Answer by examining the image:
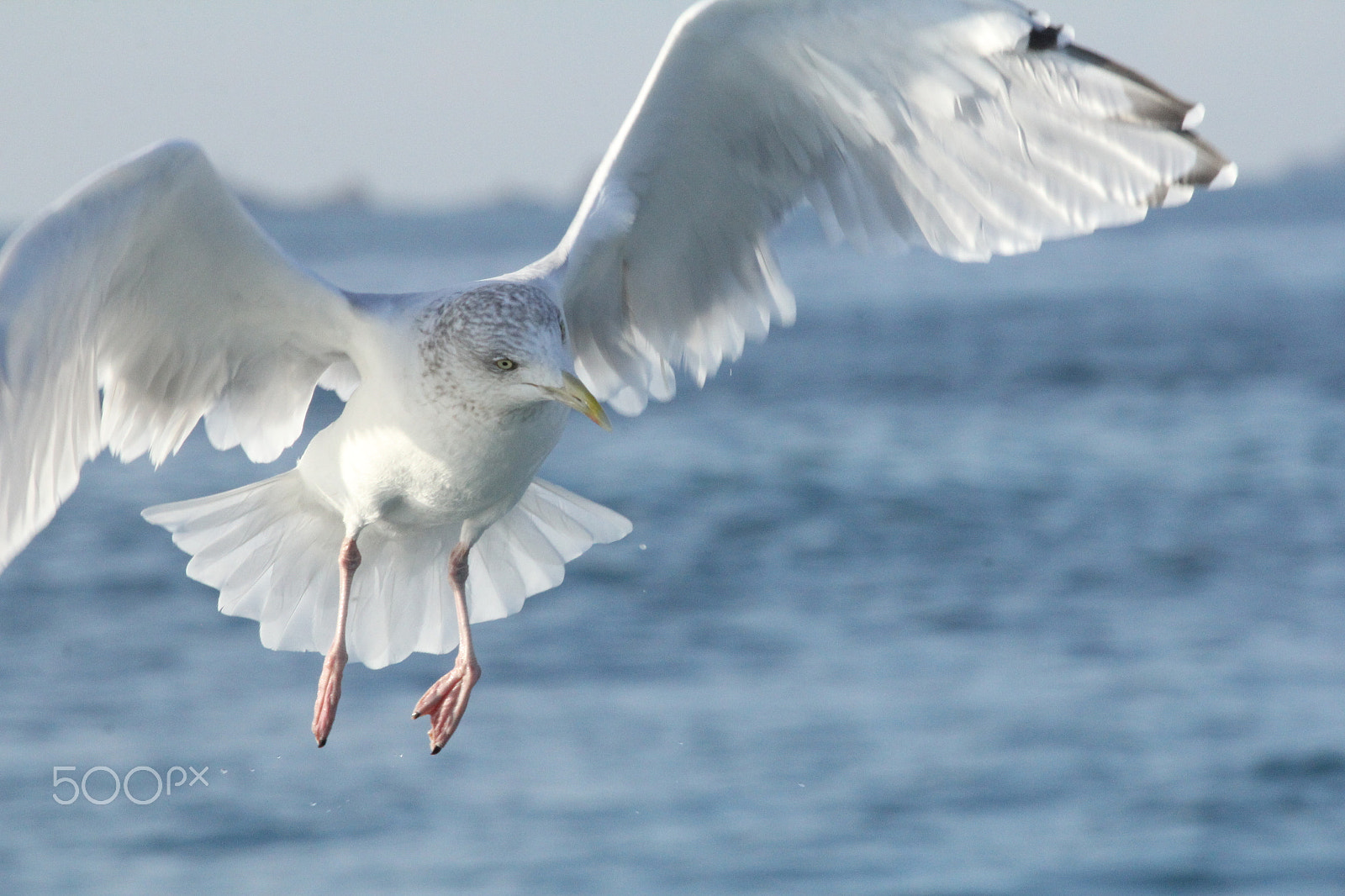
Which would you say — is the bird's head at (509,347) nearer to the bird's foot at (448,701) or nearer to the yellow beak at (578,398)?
the yellow beak at (578,398)

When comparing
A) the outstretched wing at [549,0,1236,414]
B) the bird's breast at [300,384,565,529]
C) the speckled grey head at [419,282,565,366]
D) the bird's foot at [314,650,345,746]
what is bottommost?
the bird's foot at [314,650,345,746]

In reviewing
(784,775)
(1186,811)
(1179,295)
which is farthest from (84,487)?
(1179,295)

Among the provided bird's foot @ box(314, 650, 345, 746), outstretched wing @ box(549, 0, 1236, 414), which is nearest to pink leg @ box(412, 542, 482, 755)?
bird's foot @ box(314, 650, 345, 746)

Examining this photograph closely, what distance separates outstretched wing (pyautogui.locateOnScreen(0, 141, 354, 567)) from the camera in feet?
10.2

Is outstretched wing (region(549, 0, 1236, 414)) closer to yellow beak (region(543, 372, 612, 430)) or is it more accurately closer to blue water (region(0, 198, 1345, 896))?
yellow beak (region(543, 372, 612, 430))

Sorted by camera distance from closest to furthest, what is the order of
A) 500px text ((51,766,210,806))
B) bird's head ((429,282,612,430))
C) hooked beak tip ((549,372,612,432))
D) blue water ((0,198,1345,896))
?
hooked beak tip ((549,372,612,432)) < bird's head ((429,282,612,430)) < blue water ((0,198,1345,896)) < 500px text ((51,766,210,806))

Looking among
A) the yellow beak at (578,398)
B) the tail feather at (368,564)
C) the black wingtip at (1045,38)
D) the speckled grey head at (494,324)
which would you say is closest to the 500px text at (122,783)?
the tail feather at (368,564)

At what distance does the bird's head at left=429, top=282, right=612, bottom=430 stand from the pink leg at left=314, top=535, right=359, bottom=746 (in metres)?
0.87

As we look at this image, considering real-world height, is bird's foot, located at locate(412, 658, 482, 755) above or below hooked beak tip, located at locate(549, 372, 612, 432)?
below

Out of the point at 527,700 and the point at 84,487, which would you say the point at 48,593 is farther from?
the point at 527,700

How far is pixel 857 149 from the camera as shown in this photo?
13.3ft

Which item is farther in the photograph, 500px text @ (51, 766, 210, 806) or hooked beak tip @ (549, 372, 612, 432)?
500px text @ (51, 766, 210, 806)

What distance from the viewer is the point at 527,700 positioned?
12578 millimetres

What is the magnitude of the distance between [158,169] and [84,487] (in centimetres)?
1718
